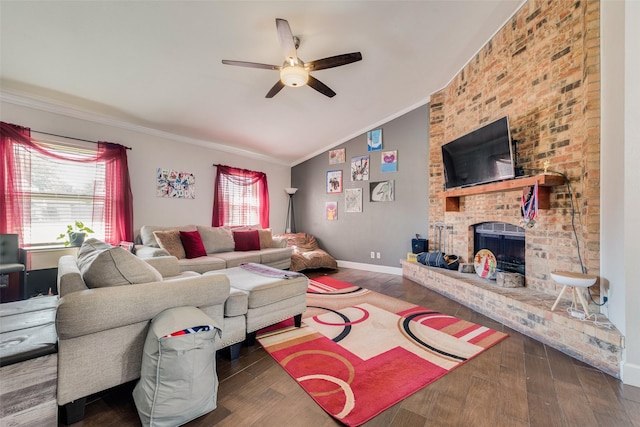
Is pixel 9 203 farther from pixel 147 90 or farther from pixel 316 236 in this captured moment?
pixel 316 236

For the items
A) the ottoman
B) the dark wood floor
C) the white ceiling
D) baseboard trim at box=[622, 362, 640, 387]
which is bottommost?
the dark wood floor

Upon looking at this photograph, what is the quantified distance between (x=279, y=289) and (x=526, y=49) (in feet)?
12.0

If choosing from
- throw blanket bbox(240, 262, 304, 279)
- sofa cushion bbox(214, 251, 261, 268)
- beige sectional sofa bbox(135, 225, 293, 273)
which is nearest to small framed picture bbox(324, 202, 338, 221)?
beige sectional sofa bbox(135, 225, 293, 273)

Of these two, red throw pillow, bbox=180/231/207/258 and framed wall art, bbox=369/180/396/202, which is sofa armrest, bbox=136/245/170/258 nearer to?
red throw pillow, bbox=180/231/207/258

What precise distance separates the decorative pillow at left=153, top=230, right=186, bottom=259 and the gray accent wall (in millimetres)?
3042

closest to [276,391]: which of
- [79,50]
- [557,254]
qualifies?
[557,254]

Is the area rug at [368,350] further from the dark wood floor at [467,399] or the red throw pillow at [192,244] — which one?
the red throw pillow at [192,244]

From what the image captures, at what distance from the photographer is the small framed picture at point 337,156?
5574mm

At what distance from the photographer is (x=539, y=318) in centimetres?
225

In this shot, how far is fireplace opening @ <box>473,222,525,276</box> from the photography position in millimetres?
3012

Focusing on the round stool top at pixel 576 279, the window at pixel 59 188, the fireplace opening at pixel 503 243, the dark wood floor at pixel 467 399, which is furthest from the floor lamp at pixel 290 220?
the round stool top at pixel 576 279

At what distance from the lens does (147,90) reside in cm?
317

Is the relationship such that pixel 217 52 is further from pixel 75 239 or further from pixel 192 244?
pixel 75 239

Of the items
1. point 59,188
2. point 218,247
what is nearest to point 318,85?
point 218,247
